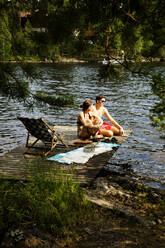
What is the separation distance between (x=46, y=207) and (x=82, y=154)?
3083mm

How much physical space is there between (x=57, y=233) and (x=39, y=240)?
0.97 ft

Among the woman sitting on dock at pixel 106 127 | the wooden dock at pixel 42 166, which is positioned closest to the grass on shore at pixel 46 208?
the wooden dock at pixel 42 166

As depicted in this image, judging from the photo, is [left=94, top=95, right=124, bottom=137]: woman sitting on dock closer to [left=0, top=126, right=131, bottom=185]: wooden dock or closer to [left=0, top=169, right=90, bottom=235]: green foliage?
[left=0, top=126, right=131, bottom=185]: wooden dock

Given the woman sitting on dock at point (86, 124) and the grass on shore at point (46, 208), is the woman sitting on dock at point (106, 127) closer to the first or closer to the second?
the woman sitting on dock at point (86, 124)

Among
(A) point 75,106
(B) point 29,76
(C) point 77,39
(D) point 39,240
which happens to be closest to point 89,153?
(A) point 75,106

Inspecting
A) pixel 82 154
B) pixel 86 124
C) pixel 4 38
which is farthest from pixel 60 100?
pixel 86 124

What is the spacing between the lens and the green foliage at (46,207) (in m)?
4.16

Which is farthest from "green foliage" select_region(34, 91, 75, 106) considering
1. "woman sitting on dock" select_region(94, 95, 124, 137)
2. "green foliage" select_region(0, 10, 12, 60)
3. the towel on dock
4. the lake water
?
"woman sitting on dock" select_region(94, 95, 124, 137)

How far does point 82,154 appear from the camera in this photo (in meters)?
7.30

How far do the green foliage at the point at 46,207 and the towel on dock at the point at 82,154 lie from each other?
5.48 feet

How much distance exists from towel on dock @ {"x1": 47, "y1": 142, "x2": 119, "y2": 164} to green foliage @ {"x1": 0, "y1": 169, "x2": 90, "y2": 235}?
1.67m

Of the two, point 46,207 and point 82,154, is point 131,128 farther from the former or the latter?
point 46,207

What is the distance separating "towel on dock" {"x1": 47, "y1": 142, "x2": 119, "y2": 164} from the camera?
6774mm

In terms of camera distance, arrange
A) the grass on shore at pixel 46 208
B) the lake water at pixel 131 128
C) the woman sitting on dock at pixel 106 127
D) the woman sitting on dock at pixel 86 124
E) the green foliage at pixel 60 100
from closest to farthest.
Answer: the grass on shore at pixel 46 208, the green foliage at pixel 60 100, the lake water at pixel 131 128, the woman sitting on dock at pixel 86 124, the woman sitting on dock at pixel 106 127
